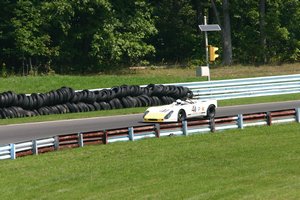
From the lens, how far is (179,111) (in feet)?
71.7

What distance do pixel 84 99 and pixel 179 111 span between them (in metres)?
6.48

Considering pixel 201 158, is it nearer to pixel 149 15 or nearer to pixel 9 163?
pixel 9 163

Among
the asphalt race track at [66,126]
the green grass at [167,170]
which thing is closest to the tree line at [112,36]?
the asphalt race track at [66,126]

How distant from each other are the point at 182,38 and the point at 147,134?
122 ft

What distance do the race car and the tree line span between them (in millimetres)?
19640

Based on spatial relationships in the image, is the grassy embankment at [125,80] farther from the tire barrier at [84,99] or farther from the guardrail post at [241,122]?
the guardrail post at [241,122]

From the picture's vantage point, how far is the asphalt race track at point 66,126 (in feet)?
64.0

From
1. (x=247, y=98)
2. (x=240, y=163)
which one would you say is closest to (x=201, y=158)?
(x=240, y=163)

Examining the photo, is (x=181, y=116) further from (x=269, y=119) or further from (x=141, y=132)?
(x=141, y=132)

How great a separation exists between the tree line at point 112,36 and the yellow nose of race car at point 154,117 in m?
20.2

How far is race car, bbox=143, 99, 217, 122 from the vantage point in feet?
70.2

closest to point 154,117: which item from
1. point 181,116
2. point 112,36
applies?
point 181,116

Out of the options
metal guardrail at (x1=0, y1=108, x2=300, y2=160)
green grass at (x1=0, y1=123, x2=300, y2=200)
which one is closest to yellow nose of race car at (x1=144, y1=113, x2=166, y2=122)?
metal guardrail at (x1=0, y1=108, x2=300, y2=160)

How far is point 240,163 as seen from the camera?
→ 46.6 feet
